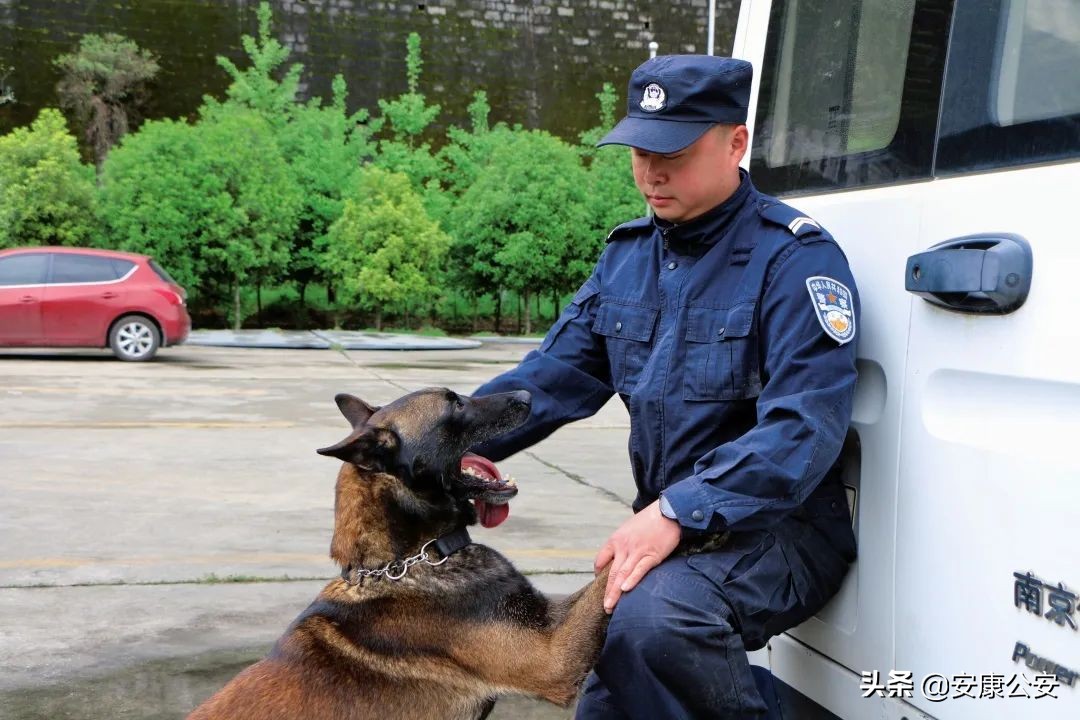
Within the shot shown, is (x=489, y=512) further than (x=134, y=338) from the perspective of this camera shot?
No

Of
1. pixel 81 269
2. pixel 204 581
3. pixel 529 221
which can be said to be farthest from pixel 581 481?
pixel 529 221

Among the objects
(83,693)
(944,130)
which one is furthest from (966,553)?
(83,693)

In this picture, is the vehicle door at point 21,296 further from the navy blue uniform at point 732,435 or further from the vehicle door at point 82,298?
the navy blue uniform at point 732,435

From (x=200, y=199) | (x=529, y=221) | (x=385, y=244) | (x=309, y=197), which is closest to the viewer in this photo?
(x=200, y=199)

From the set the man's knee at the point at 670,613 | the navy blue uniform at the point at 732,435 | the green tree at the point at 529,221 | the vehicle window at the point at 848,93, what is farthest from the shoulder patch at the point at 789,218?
the green tree at the point at 529,221

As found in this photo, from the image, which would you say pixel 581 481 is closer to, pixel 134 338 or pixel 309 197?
pixel 134 338

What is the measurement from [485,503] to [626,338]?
2.03ft

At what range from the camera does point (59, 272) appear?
50.4 ft

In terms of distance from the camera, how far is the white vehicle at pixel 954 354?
5.58 feet

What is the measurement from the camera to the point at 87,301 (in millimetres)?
15375

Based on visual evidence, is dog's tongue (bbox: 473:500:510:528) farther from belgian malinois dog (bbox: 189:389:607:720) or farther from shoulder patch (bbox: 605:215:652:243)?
shoulder patch (bbox: 605:215:652:243)

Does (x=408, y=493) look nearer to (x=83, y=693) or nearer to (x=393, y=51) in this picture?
(x=83, y=693)

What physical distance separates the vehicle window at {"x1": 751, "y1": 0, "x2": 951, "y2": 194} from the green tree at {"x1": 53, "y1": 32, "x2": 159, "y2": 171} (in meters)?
26.4

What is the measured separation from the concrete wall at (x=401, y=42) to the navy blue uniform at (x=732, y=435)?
1016 inches
